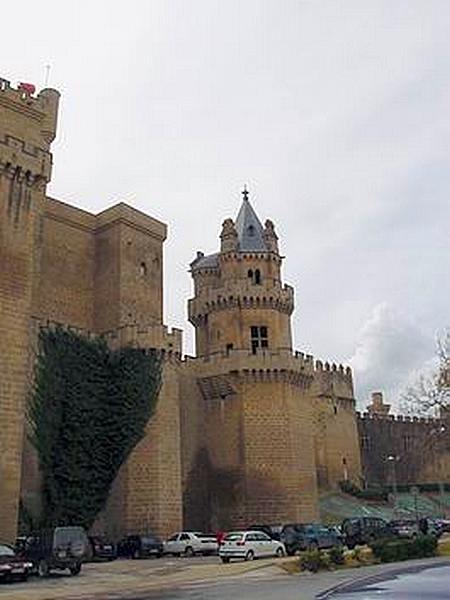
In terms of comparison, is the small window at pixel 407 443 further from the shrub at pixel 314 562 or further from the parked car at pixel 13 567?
the parked car at pixel 13 567

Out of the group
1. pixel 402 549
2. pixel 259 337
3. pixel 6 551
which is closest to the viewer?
pixel 6 551

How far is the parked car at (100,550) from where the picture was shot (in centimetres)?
3294

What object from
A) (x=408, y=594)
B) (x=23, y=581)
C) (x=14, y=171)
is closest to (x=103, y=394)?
(x=14, y=171)

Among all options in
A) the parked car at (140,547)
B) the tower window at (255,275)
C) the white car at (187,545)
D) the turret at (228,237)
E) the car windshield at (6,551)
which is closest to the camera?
the car windshield at (6,551)

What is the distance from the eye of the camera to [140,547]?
113 ft

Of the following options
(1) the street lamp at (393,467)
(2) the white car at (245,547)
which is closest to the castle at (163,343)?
(2) the white car at (245,547)

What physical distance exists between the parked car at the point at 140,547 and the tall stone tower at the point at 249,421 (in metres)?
9.10

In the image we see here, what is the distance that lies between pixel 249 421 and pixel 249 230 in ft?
53.4

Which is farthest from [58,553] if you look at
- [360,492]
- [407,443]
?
[407,443]

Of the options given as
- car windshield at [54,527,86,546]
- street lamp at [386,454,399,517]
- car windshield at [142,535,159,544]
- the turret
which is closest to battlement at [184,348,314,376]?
the turret

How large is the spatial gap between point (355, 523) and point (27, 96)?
26.8 metres

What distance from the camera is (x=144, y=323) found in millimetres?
40906

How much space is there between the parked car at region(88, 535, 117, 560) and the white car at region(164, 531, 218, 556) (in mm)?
2859

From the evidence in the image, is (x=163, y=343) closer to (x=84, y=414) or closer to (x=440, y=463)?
(x=84, y=414)
